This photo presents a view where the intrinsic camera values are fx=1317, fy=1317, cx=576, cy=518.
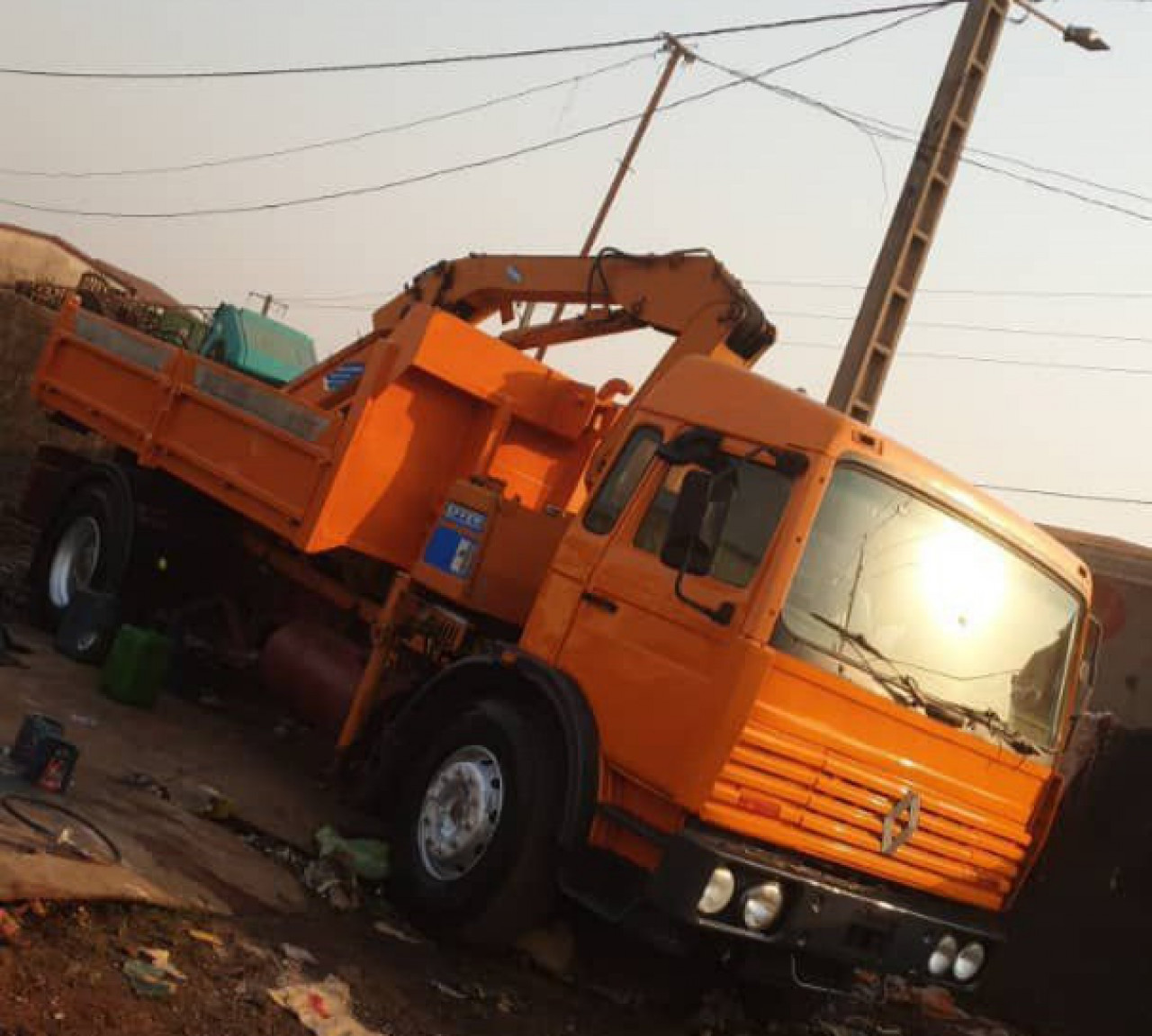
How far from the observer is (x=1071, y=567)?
18.2 feet

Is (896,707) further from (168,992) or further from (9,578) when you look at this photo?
(9,578)

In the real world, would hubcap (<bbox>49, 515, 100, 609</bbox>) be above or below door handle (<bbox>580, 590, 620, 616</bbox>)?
below

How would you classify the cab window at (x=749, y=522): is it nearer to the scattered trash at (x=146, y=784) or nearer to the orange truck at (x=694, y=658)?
the orange truck at (x=694, y=658)

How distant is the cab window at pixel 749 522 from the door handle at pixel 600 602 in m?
0.34

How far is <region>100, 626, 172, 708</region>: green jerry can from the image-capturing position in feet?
24.3

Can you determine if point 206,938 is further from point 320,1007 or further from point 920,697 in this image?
point 920,697

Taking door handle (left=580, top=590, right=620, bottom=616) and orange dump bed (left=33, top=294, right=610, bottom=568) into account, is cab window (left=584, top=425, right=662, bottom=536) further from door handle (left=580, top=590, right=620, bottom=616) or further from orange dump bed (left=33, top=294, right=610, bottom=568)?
orange dump bed (left=33, top=294, right=610, bottom=568)

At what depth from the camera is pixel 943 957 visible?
500 centimetres

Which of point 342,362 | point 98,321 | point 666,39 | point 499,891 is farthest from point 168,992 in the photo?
point 666,39

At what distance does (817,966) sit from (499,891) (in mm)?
1252

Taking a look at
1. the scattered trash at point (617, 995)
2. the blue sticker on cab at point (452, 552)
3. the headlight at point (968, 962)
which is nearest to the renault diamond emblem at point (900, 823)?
the headlight at point (968, 962)

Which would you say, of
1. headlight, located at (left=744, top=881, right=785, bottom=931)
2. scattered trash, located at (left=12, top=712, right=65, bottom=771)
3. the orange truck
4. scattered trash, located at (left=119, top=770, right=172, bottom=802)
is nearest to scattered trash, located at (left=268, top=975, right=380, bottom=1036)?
the orange truck

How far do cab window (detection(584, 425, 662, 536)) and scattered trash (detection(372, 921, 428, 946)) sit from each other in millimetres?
1799

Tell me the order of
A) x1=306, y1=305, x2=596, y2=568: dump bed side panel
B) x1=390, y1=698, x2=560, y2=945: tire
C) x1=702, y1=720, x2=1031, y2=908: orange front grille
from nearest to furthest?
x1=702, y1=720, x2=1031, y2=908: orange front grille
x1=390, y1=698, x2=560, y2=945: tire
x1=306, y1=305, x2=596, y2=568: dump bed side panel
